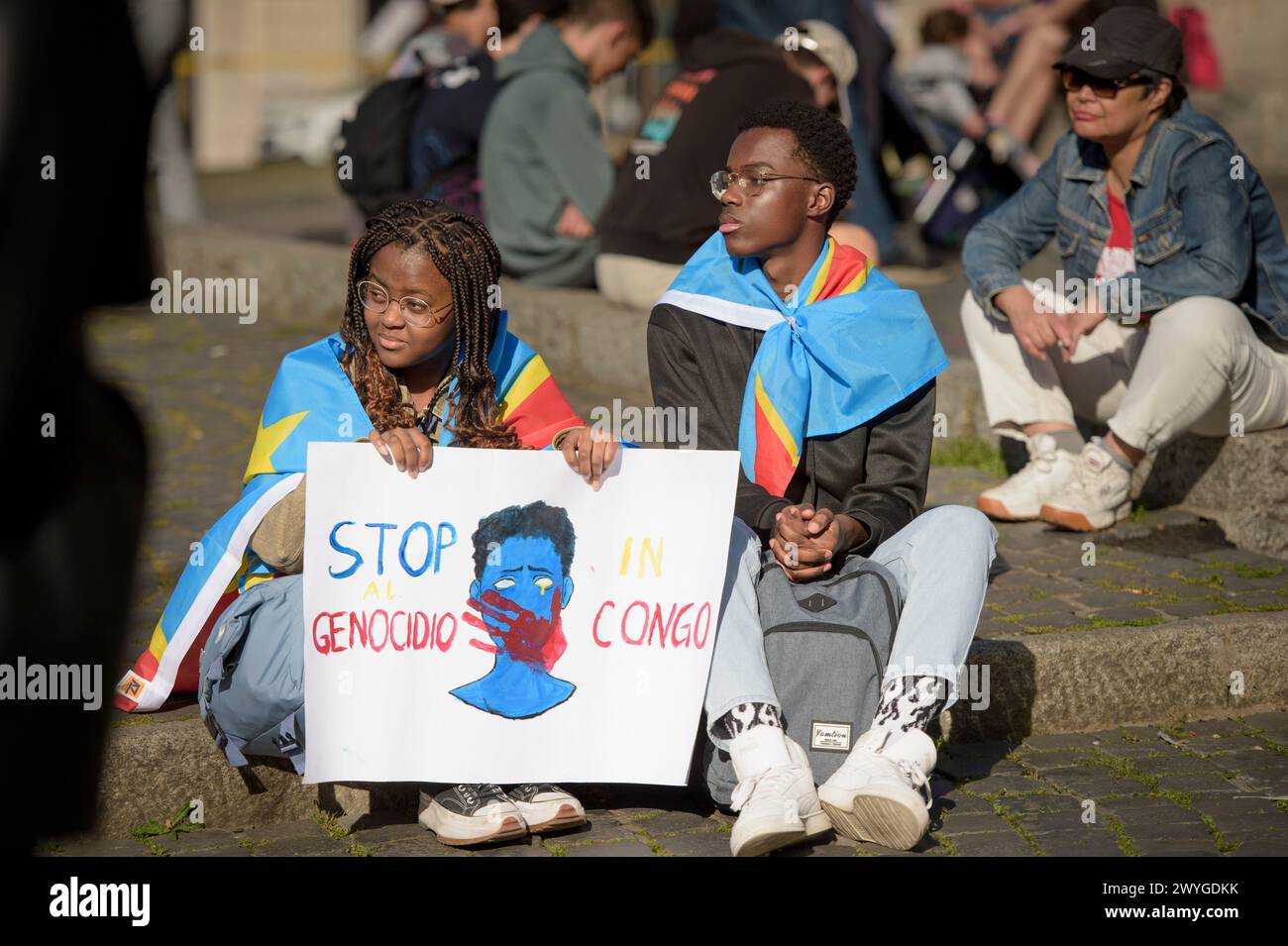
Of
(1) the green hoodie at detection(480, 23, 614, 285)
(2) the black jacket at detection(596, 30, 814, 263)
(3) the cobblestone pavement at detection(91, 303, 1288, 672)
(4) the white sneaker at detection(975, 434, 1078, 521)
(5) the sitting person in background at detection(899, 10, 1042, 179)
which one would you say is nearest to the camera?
(3) the cobblestone pavement at detection(91, 303, 1288, 672)

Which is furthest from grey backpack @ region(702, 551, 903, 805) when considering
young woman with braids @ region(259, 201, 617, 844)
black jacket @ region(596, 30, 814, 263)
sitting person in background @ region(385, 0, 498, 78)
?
sitting person in background @ region(385, 0, 498, 78)

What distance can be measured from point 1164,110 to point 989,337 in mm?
909

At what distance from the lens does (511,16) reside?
8492mm

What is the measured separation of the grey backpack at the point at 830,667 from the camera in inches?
154

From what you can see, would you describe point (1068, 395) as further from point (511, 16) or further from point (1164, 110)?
point (511, 16)

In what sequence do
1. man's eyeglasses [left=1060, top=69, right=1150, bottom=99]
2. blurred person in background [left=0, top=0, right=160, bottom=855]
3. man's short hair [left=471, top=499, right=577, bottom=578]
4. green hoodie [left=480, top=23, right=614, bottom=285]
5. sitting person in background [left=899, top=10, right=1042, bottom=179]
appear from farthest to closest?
1. sitting person in background [left=899, top=10, right=1042, bottom=179]
2. green hoodie [left=480, top=23, right=614, bottom=285]
3. man's eyeglasses [left=1060, top=69, right=1150, bottom=99]
4. man's short hair [left=471, top=499, right=577, bottom=578]
5. blurred person in background [left=0, top=0, right=160, bottom=855]

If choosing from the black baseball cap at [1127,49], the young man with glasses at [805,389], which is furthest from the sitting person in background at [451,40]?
the young man with glasses at [805,389]

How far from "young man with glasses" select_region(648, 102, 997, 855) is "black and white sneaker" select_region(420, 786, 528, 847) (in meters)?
0.49

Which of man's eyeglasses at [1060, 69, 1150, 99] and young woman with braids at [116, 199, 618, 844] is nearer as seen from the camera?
young woman with braids at [116, 199, 618, 844]

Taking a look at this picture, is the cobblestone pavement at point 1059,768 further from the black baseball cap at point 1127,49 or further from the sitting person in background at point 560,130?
the sitting person in background at point 560,130

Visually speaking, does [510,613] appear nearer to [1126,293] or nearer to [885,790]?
[885,790]

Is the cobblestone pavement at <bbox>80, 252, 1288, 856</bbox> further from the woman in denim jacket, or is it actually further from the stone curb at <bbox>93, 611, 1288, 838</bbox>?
the woman in denim jacket

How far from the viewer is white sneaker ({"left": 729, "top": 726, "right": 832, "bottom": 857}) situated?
3.59m

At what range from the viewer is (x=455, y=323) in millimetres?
4000
